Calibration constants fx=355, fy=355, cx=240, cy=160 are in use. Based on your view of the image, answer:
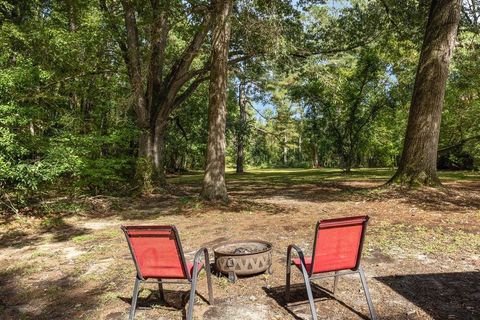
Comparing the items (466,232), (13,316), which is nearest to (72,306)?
(13,316)

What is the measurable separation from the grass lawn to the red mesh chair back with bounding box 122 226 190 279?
1.86 ft

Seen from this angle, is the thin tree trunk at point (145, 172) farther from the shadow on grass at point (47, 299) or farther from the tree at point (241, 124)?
the tree at point (241, 124)

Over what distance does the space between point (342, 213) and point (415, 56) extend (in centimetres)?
1404

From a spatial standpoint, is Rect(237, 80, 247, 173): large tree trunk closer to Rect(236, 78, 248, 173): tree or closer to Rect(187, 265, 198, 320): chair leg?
Rect(236, 78, 248, 173): tree

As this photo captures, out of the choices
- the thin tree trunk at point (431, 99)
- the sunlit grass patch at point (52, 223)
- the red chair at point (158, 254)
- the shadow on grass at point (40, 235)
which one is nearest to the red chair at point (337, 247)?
the red chair at point (158, 254)

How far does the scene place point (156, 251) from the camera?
3477 mm

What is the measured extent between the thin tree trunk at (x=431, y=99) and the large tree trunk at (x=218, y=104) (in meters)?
5.78

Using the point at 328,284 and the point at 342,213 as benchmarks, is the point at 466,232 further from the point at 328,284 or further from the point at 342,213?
the point at 328,284

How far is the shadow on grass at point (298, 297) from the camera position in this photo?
3.74 m

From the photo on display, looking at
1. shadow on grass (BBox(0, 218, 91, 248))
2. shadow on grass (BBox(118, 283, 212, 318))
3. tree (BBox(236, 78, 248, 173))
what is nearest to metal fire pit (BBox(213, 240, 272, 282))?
shadow on grass (BBox(118, 283, 212, 318))

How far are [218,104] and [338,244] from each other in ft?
25.0

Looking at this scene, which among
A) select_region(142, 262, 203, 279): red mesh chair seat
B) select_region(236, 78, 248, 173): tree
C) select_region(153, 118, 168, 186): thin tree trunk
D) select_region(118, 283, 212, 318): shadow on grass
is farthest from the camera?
select_region(236, 78, 248, 173): tree

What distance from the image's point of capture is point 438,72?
10.9m

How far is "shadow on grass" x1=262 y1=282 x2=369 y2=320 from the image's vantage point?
374 cm
